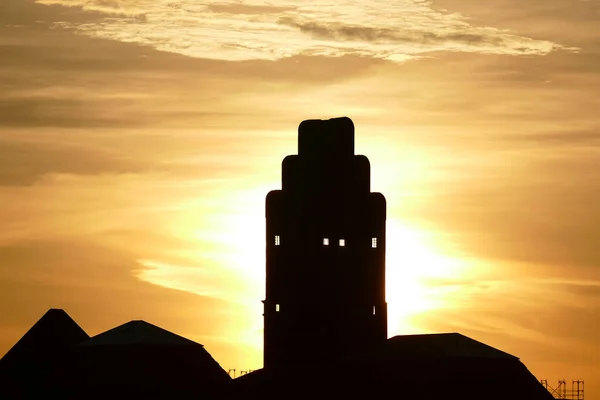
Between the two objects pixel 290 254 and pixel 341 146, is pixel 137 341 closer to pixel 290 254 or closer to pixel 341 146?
pixel 290 254

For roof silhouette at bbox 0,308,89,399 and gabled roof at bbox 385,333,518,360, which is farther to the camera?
roof silhouette at bbox 0,308,89,399

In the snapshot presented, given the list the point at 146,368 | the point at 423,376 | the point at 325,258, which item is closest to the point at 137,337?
the point at 146,368

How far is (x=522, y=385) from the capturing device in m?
98.8

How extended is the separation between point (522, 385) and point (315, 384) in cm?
1275

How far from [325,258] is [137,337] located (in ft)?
44.6

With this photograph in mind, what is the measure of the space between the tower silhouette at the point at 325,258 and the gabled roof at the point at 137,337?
6743 millimetres

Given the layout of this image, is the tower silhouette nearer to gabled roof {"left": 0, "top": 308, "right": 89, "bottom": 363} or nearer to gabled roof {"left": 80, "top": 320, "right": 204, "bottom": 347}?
gabled roof {"left": 80, "top": 320, "right": 204, "bottom": 347}

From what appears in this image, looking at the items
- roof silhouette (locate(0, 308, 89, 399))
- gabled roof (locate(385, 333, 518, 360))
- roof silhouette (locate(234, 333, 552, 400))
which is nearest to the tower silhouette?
roof silhouette (locate(234, 333, 552, 400))

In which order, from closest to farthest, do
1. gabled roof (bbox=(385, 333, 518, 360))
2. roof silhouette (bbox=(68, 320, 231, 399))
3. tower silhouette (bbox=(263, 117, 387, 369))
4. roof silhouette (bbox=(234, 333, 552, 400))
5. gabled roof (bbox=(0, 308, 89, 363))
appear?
roof silhouette (bbox=(234, 333, 552, 400)), gabled roof (bbox=(385, 333, 518, 360)), roof silhouette (bbox=(68, 320, 231, 399)), tower silhouette (bbox=(263, 117, 387, 369)), gabled roof (bbox=(0, 308, 89, 363))

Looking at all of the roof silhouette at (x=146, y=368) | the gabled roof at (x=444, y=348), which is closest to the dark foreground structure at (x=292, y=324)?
the roof silhouette at (x=146, y=368)

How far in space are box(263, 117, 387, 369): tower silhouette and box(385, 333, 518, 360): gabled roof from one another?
7.39 metres

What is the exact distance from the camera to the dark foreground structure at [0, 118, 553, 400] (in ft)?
354

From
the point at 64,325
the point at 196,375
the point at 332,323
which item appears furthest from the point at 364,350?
the point at 64,325

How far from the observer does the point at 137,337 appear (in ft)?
362
